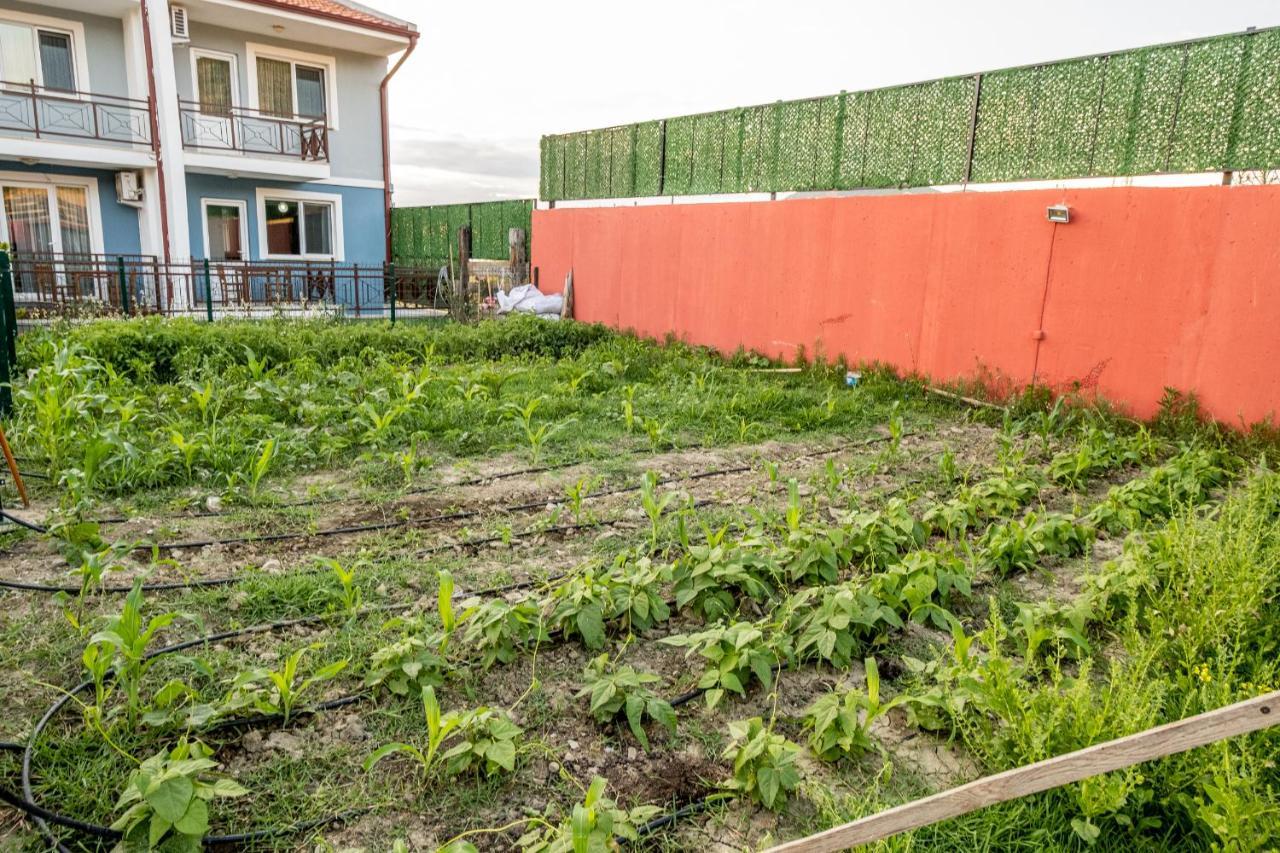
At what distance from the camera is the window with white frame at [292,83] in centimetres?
1625

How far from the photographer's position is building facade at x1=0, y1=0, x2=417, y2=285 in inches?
554

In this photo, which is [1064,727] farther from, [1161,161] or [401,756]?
[1161,161]

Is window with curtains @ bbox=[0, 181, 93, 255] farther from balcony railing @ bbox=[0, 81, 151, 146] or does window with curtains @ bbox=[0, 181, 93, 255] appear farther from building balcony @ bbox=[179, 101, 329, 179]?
building balcony @ bbox=[179, 101, 329, 179]

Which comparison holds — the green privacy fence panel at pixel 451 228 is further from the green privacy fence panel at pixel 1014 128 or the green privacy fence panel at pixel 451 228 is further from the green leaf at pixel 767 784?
the green leaf at pixel 767 784

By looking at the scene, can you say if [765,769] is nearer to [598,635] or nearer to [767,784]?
[767,784]

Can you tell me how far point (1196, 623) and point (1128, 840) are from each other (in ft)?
3.44

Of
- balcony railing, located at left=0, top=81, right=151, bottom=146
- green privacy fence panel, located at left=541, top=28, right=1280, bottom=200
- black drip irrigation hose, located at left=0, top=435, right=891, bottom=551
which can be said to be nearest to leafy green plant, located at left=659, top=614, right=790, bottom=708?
black drip irrigation hose, located at left=0, top=435, right=891, bottom=551

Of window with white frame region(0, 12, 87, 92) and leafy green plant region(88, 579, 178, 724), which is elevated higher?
window with white frame region(0, 12, 87, 92)

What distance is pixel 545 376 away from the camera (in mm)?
8781

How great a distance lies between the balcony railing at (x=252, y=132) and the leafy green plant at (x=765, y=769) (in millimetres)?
16543

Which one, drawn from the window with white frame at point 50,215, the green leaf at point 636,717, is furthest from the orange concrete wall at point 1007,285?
the window with white frame at point 50,215

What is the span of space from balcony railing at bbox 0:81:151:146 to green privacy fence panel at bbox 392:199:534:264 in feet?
19.3

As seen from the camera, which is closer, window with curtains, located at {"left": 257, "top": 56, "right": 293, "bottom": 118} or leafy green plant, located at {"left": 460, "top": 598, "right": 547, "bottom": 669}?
leafy green plant, located at {"left": 460, "top": 598, "right": 547, "bottom": 669}

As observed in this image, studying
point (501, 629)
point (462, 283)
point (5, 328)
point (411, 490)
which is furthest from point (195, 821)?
point (462, 283)
